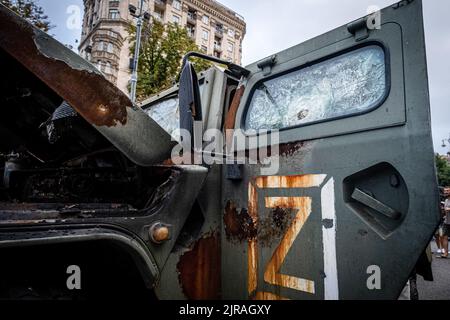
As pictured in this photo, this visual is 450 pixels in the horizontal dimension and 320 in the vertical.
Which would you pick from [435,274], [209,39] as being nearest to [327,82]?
[435,274]

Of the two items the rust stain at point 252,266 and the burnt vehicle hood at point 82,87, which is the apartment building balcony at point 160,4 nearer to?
the burnt vehicle hood at point 82,87

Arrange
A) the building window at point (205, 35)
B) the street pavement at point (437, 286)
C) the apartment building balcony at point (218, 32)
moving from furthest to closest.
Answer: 1. the apartment building balcony at point (218, 32)
2. the building window at point (205, 35)
3. the street pavement at point (437, 286)

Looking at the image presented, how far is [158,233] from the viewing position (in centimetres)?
135

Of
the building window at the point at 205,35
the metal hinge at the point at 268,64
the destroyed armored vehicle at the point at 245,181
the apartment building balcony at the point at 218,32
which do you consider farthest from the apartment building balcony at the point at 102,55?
the metal hinge at the point at 268,64

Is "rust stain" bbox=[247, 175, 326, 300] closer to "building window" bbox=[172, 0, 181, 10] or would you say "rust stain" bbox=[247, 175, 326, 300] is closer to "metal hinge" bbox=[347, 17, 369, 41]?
"metal hinge" bbox=[347, 17, 369, 41]

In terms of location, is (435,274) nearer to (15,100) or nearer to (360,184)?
(360,184)

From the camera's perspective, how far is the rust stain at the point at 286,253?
57.1 inches

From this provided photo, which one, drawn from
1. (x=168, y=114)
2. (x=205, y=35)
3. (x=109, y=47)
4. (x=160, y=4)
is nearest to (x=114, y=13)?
(x=109, y=47)

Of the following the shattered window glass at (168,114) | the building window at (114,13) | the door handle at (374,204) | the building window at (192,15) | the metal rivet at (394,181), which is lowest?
the door handle at (374,204)

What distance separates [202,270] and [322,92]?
1.33 metres

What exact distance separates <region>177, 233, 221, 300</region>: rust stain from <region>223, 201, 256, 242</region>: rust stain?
109 millimetres

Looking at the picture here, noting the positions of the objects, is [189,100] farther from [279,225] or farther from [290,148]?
[279,225]

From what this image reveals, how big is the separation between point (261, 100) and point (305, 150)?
560 mm

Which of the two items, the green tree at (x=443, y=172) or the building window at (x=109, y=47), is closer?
the green tree at (x=443, y=172)
